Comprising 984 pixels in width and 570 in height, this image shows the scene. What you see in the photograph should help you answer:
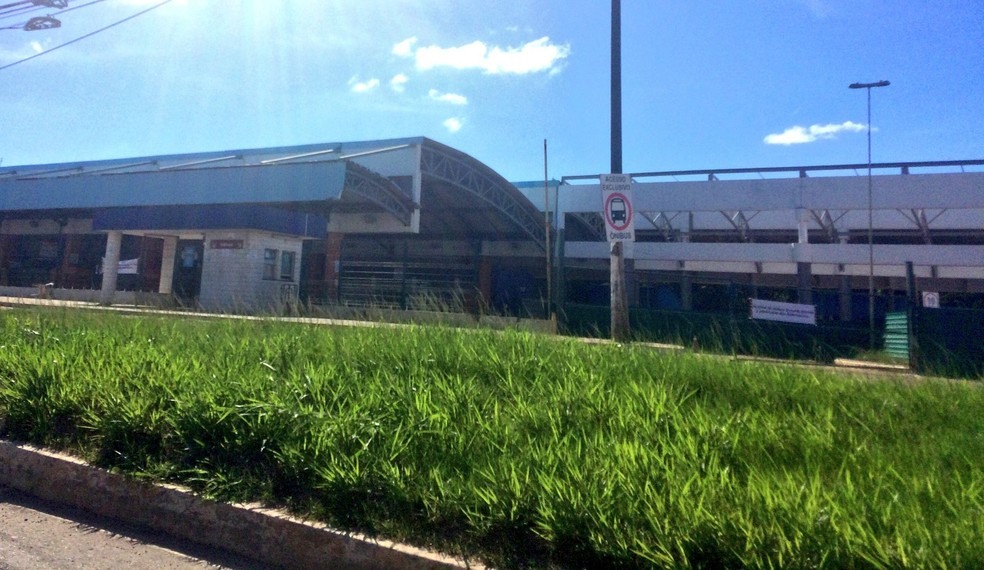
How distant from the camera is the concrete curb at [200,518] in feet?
11.9

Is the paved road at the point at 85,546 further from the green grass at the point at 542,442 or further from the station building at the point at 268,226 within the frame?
the station building at the point at 268,226

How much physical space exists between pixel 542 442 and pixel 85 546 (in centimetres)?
293

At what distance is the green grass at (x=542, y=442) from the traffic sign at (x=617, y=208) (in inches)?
154

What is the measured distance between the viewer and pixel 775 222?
111 ft

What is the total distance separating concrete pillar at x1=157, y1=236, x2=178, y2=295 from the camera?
27.7m

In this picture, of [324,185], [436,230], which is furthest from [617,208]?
[436,230]

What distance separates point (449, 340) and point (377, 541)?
3.31 metres

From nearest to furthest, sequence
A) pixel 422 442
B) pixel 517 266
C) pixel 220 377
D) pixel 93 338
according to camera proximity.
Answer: pixel 422 442
pixel 220 377
pixel 93 338
pixel 517 266

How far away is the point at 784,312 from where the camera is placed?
16.7 m

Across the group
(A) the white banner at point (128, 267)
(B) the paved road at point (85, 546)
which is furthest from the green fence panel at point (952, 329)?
(A) the white banner at point (128, 267)

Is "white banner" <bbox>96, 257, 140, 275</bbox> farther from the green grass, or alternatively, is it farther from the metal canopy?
the green grass

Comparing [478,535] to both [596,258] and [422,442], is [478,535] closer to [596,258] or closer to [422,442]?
[422,442]

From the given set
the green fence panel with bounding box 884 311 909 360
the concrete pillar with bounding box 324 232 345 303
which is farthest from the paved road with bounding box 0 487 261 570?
the concrete pillar with bounding box 324 232 345 303

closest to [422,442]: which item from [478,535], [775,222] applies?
[478,535]
